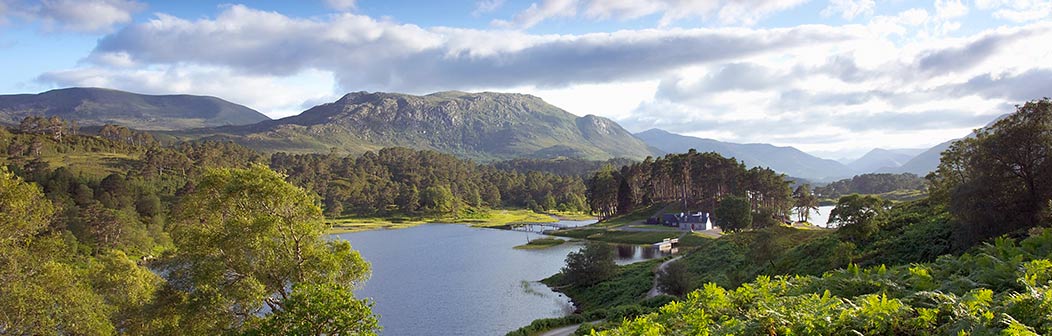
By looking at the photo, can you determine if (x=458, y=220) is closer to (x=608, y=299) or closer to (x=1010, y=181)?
(x=608, y=299)

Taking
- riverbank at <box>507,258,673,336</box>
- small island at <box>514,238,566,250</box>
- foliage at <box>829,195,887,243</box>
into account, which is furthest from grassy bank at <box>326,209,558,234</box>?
foliage at <box>829,195,887,243</box>

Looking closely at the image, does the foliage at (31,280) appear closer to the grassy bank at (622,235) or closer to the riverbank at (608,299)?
the riverbank at (608,299)

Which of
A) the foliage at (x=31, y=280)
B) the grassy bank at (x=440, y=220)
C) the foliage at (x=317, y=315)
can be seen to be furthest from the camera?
the grassy bank at (x=440, y=220)

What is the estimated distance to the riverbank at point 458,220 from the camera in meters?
150

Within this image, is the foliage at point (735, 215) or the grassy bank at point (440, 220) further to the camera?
the grassy bank at point (440, 220)

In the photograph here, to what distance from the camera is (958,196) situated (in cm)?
2902

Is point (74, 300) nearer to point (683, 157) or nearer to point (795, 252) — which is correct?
point (795, 252)

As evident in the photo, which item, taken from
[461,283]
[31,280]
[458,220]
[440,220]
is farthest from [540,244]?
[31,280]

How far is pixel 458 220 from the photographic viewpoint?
172750 mm

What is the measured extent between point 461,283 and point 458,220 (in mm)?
106101

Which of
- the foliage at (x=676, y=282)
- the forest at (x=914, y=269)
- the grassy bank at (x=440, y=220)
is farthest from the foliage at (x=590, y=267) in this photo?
the grassy bank at (x=440, y=220)

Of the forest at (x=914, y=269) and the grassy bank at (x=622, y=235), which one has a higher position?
the forest at (x=914, y=269)

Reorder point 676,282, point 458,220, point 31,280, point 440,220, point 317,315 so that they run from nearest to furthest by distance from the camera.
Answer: point 317,315
point 31,280
point 676,282
point 440,220
point 458,220

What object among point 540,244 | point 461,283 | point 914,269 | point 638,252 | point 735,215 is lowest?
point 540,244
